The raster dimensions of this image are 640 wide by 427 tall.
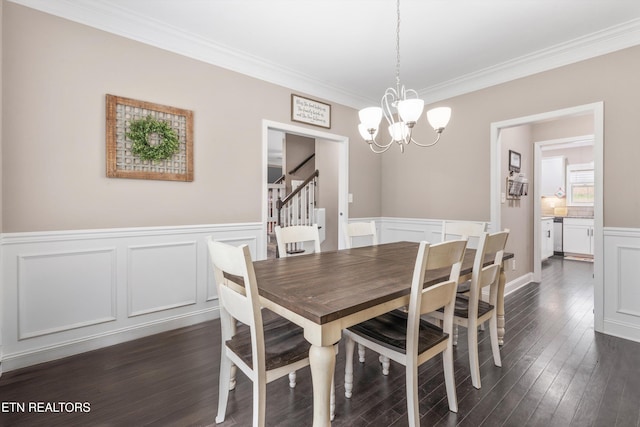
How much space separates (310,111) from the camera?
362cm

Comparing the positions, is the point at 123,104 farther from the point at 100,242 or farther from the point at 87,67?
the point at 100,242

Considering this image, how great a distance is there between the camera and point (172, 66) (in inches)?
104

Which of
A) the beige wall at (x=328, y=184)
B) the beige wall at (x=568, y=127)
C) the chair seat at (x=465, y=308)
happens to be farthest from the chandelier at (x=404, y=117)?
the beige wall at (x=568, y=127)

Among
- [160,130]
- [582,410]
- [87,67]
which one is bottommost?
[582,410]

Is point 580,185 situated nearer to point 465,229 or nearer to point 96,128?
point 465,229

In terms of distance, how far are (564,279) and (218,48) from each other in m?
5.46

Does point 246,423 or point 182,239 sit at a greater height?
point 182,239

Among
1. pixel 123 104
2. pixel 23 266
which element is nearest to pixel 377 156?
pixel 123 104

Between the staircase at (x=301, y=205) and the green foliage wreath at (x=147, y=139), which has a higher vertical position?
the green foliage wreath at (x=147, y=139)

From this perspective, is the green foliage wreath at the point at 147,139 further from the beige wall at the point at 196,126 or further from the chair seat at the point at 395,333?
the chair seat at the point at 395,333


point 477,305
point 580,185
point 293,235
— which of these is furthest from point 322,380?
point 580,185

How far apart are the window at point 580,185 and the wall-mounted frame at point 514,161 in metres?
3.72

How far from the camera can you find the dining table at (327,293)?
112 centimetres

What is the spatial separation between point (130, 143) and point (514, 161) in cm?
428
